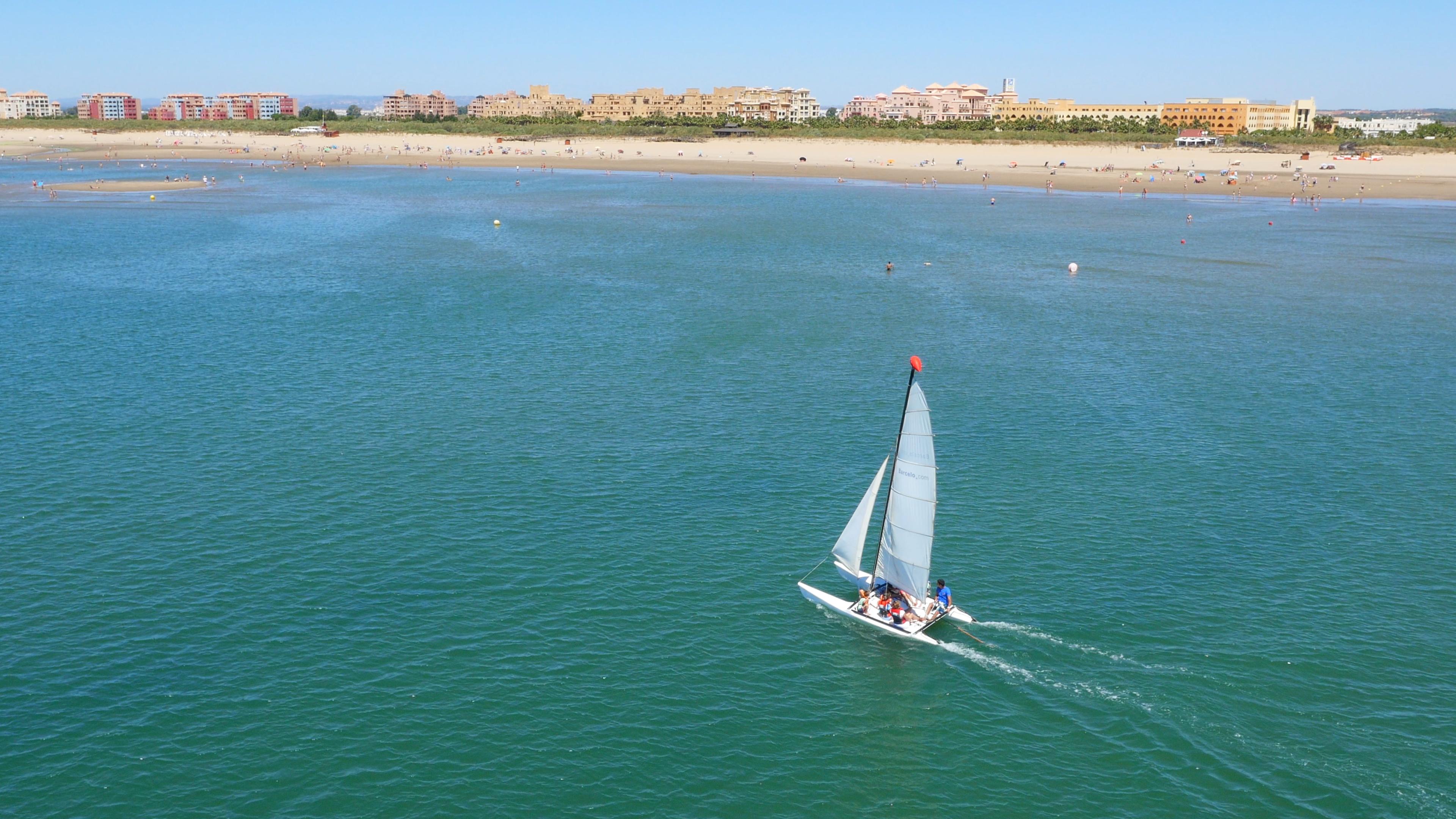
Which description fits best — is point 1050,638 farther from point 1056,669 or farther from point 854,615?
point 854,615

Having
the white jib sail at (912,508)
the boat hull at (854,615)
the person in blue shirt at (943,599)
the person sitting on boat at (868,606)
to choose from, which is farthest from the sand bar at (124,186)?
the person in blue shirt at (943,599)

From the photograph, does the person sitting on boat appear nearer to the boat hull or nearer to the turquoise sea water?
the boat hull

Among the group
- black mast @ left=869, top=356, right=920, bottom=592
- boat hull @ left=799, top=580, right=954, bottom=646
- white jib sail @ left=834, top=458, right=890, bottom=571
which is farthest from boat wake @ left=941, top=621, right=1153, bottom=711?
white jib sail @ left=834, top=458, right=890, bottom=571

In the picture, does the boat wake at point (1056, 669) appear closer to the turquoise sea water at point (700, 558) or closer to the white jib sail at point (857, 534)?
the turquoise sea water at point (700, 558)

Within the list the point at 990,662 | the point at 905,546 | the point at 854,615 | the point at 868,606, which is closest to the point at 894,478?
the point at 905,546

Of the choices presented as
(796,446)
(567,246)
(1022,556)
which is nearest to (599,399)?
(796,446)

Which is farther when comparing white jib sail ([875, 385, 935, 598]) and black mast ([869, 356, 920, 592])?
white jib sail ([875, 385, 935, 598])
